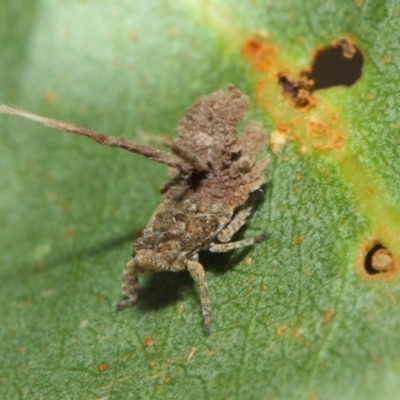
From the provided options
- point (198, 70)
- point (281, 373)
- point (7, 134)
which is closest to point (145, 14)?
point (198, 70)

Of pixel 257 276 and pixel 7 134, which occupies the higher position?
pixel 257 276

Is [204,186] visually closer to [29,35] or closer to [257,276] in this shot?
[257,276]

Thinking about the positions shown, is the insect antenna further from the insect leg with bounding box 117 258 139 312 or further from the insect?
the insect leg with bounding box 117 258 139 312

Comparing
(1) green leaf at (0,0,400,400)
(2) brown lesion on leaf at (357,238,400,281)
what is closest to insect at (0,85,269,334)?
(1) green leaf at (0,0,400,400)

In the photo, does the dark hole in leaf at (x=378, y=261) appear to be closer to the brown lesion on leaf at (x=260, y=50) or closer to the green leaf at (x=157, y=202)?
the green leaf at (x=157, y=202)

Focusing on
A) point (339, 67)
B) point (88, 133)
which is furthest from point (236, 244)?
point (339, 67)

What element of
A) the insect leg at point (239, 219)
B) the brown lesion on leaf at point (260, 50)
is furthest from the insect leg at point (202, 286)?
the brown lesion on leaf at point (260, 50)

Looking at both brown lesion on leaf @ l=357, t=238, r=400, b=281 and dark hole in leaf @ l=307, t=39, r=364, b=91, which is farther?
dark hole in leaf @ l=307, t=39, r=364, b=91
